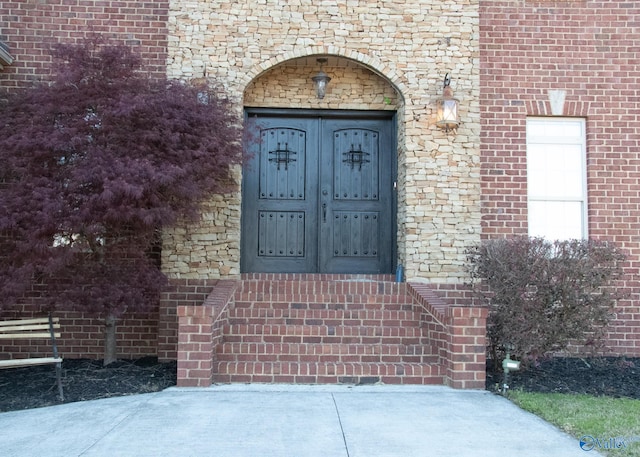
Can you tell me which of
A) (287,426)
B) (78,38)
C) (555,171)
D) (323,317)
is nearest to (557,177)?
(555,171)

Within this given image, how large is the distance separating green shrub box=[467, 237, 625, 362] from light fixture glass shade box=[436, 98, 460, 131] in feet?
7.06

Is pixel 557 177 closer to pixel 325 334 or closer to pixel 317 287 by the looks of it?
pixel 317 287

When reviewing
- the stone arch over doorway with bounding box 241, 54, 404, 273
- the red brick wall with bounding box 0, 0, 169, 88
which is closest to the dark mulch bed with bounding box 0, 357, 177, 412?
the stone arch over doorway with bounding box 241, 54, 404, 273

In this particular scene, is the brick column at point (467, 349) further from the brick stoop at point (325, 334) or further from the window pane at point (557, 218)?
the window pane at point (557, 218)

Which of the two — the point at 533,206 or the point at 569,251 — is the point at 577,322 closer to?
the point at 569,251

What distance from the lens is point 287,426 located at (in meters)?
4.75

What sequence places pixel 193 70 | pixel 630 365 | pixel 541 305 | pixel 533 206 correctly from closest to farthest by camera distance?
pixel 541 305
pixel 630 365
pixel 193 70
pixel 533 206

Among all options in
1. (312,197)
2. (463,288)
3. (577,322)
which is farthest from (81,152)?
(577,322)

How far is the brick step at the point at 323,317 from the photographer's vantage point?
7305mm

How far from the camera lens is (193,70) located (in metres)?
8.09

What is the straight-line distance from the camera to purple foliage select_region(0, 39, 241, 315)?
239 inches

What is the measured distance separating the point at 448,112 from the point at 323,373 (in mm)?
3868

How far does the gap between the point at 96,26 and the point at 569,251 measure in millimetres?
6875

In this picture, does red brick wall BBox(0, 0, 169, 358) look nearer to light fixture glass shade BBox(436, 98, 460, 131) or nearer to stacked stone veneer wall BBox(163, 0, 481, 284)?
stacked stone veneer wall BBox(163, 0, 481, 284)
